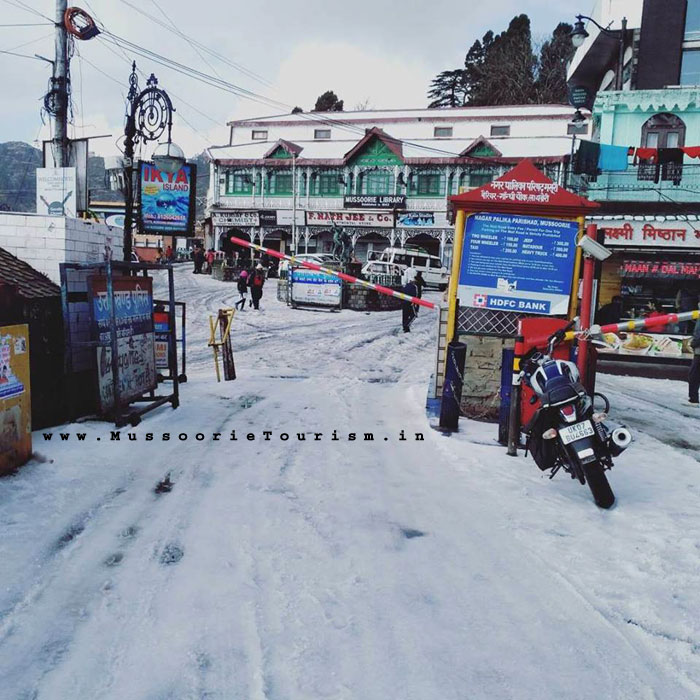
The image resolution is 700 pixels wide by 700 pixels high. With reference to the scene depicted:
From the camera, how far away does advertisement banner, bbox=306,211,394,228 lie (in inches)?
1684

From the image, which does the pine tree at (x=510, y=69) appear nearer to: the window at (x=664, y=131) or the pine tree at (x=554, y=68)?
the pine tree at (x=554, y=68)

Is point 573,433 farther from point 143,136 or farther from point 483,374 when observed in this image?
point 143,136

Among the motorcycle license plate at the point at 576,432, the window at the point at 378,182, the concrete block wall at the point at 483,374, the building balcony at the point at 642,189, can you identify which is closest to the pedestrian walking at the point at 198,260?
the window at the point at 378,182

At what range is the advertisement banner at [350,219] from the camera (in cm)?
4278

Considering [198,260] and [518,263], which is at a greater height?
[518,263]

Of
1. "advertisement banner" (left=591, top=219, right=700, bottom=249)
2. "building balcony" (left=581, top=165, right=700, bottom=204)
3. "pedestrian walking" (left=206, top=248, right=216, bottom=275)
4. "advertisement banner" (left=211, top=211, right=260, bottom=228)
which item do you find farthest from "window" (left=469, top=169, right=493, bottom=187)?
"advertisement banner" (left=591, top=219, right=700, bottom=249)

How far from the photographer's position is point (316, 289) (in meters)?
24.0

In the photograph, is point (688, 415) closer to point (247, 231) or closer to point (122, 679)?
point (122, 679)

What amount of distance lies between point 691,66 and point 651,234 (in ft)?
26.3

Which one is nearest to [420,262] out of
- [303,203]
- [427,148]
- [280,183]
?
[427,148]

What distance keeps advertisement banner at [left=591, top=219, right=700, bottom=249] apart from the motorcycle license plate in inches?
551

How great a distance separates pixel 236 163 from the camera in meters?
46.1

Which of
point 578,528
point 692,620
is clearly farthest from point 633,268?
point 692,620

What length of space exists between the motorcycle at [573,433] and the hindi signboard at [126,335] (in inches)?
201
